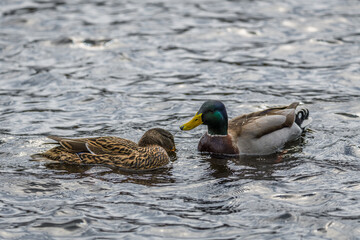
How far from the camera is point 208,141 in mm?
11156

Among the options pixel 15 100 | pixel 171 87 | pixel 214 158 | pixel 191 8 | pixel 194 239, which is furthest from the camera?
pixel 191 8

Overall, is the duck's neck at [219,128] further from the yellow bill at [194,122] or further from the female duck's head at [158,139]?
the female duck's head at [158,139]

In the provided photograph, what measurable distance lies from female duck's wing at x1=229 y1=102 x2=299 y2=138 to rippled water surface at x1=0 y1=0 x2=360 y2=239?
44 centimetres

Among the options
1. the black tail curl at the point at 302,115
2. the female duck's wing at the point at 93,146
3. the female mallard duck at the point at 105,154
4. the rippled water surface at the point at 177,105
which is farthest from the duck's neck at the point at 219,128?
the female duck's wing at the point at 93,146

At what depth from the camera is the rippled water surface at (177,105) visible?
8156 mm

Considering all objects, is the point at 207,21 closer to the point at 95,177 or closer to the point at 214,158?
the point at 214,158

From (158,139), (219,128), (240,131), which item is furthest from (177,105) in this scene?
(158,139)

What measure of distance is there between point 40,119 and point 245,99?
13.4 feet

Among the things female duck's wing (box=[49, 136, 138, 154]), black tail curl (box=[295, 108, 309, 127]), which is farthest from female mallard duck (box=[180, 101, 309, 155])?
female duck's wing (box=[49, 136, 138, 154])

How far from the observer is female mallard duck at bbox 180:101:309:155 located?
1109cm

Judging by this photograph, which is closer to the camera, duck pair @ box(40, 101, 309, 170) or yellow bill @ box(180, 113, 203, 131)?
duck pair @ box(40, 101, 309, 170)

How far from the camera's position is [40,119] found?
40.8ft

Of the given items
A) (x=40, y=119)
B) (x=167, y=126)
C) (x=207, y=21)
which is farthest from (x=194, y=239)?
(x=207, y=21)

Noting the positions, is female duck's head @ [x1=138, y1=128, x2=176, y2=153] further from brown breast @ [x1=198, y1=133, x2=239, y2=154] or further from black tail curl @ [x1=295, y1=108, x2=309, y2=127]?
black tail curl @ [x1=295, y1=108, x2=309, y2=127]
